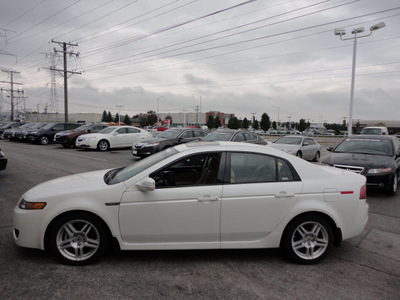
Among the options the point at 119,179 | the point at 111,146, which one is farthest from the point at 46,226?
the point at 111,146

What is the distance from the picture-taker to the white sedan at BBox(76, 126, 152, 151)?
664 inches

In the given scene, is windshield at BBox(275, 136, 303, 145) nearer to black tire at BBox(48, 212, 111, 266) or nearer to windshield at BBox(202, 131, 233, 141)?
windshield at BBox(202, 131, 233, 141)

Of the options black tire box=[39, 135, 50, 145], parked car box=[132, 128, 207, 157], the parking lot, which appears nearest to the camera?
the parking lot

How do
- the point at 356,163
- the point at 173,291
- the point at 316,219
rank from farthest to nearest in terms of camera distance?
the point at 356,163 < the point at 316,219 < the point at 173,291

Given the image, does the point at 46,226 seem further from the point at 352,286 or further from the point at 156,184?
the point at 352,286

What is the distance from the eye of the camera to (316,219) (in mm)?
3596

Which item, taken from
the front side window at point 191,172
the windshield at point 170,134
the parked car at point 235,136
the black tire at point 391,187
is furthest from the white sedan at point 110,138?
the front side window at point 191,172

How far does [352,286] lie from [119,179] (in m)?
2.89

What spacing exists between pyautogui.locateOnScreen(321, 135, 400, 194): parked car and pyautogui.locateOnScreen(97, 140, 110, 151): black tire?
12.6m

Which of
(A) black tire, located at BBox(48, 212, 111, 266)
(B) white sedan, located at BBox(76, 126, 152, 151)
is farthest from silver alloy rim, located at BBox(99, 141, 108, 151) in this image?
(A) black tire, located at BBox(48, 212, 111, 266)

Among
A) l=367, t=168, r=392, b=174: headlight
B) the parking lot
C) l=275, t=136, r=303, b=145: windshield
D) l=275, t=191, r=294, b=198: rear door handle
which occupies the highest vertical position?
l=275, t=136, r=303, b=145: windshield

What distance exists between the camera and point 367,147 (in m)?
8.52

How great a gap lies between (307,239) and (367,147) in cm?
610

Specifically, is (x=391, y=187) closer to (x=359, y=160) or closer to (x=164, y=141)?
(x=359, y=160)
